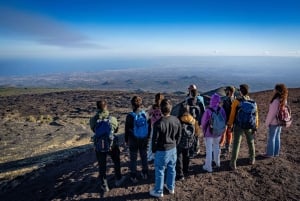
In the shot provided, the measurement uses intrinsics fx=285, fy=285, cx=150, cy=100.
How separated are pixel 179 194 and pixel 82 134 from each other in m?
16.1

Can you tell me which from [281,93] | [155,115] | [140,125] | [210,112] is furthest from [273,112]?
[140,125]

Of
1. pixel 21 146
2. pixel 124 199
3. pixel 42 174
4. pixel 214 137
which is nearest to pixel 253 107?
pixel 214 137

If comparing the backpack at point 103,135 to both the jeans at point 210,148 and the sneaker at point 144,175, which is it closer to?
the sneaker at point 144,175

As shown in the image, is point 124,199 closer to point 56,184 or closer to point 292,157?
point 56,184

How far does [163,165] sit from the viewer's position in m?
6.57

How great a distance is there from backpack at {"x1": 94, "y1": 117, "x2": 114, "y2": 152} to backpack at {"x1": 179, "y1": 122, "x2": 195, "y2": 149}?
1.79 meters

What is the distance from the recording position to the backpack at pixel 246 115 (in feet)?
24.7

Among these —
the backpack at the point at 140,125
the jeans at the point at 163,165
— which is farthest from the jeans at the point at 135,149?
the jeans at the point at 163,165

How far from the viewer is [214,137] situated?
25.9ft

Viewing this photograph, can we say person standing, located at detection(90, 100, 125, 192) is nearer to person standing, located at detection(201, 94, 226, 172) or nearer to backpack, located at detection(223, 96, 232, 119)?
person standing, located at detection(201, 94, 226, 172)

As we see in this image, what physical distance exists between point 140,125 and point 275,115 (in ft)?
13.4

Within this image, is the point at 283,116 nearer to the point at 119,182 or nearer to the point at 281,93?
the point at 281,93

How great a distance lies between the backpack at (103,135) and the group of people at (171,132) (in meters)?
0.06

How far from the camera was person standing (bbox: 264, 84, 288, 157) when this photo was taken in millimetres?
8078
